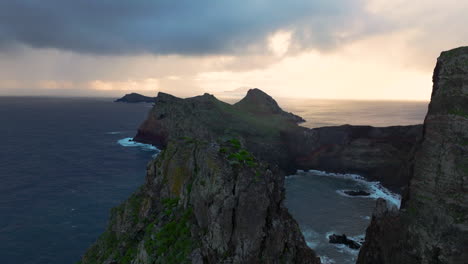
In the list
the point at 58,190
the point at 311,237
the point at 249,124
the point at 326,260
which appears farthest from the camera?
the point at 249,124

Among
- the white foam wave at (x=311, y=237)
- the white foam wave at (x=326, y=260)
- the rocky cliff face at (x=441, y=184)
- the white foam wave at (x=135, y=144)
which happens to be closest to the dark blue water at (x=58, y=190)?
the white foam wave at (x=135, y=144)

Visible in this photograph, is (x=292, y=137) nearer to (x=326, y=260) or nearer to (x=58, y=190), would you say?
(x=326, y=260)

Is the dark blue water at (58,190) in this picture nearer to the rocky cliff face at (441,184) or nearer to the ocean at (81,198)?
the ocean at (81,198)

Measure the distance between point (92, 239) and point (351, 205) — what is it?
190 ft

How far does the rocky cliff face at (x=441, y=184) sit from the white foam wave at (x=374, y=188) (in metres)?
42.0

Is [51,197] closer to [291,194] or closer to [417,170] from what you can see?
[291,194]

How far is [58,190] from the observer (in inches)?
2702

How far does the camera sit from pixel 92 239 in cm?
4850

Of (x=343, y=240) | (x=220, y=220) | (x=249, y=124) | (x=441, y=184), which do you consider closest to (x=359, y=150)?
(x=249, y=124)

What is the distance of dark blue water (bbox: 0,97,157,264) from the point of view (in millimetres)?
46163

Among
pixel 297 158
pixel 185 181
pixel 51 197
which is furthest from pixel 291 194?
pixel 51 197

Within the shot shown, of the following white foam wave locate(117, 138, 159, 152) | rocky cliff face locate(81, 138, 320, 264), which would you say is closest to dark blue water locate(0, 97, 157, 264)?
white foam wave locate(117, 138, 159, 152)

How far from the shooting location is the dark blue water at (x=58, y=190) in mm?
46163

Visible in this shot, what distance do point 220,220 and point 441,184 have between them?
67.5ft
